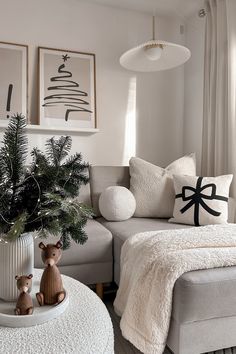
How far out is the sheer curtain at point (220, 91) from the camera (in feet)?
7.77

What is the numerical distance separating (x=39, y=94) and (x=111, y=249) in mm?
1515

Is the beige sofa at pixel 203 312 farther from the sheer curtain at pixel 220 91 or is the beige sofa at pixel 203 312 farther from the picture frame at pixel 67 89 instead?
the picture frame at pixel 67 89

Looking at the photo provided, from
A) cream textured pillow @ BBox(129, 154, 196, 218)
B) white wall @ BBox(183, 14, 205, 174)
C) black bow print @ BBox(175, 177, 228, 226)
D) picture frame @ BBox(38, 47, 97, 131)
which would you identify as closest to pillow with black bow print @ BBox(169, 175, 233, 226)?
black bow print @ BBox(175, 177, 228, 226)

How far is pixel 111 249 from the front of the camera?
1912 mm

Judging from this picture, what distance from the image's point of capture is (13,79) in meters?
2.56

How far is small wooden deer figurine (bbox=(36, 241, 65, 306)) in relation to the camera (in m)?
0.89

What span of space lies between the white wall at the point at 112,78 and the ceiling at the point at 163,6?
0.22 feet

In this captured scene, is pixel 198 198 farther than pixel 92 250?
Yes

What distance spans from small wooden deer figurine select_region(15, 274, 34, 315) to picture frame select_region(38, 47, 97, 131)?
6.42ft

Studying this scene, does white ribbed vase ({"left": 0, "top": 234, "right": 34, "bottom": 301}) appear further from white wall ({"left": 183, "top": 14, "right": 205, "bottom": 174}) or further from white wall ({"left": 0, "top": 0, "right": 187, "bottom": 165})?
white wall ({"left": 183, "top": 14, "right": 205, "bottom": 174})

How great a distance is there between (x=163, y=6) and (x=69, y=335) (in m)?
2.96

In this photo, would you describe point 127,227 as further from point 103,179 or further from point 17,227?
point 17,227

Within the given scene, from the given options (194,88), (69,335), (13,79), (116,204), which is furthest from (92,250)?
(194,88)

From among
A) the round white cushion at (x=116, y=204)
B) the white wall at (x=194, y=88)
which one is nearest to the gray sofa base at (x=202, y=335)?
the round white cushion at (x=116, y=204)
